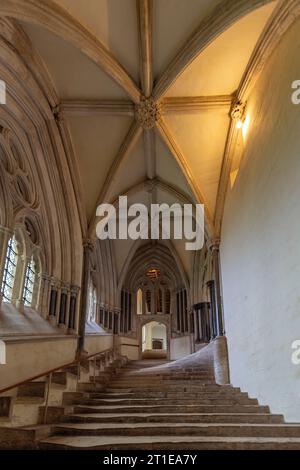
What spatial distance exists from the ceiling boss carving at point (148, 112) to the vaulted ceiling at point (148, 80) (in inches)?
1.0

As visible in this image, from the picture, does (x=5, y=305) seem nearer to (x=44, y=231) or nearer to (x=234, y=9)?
(x=44, y=231)

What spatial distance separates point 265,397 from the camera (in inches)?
216

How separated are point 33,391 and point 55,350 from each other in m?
2.48

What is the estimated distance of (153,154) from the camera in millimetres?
10539

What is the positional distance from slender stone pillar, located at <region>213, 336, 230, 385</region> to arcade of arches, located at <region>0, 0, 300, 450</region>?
0.13ft

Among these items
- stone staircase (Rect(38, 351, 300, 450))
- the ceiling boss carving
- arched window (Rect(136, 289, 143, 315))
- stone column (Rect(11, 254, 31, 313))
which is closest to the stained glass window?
stone column (Rect(11, 254, 31, 313))

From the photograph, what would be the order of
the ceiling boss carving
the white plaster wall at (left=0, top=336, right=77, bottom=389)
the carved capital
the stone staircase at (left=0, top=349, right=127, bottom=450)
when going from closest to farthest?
the stone staircase at (left=0, top=349, right=127, bottom=450)
the white plaster wall at (left=0, top=336, right=77, bottom=389)
the ceiling boss carving
the carved capital

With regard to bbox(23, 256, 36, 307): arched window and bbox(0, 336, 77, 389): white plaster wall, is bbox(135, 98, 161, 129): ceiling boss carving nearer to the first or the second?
bbox(23, 256, 36, 307): arched window

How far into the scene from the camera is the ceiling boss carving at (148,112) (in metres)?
8.56

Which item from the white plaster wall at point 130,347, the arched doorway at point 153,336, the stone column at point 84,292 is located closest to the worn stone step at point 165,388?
the stone column at point 84,292

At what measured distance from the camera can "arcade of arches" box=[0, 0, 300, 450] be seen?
17.7ft

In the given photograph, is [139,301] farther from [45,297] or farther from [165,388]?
[165,388]

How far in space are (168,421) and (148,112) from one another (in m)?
6.75
